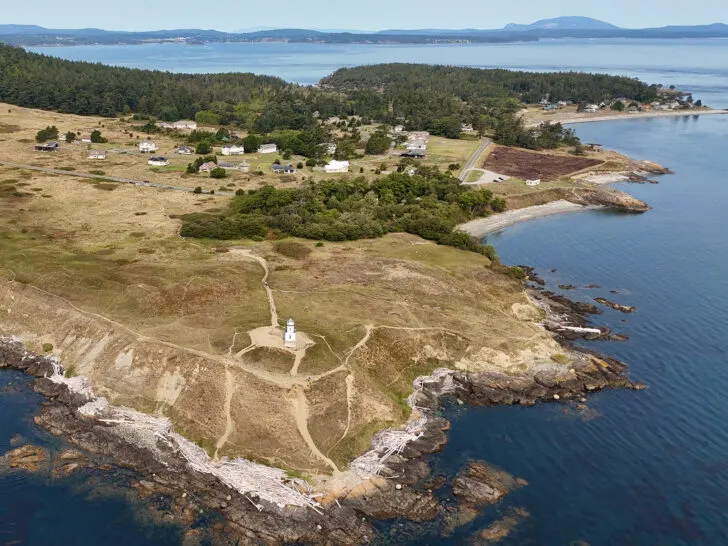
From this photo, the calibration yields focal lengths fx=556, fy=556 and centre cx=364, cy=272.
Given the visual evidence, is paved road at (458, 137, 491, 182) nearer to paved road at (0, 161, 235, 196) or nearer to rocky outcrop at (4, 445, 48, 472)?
paved road at (0, 161, 235, 196)

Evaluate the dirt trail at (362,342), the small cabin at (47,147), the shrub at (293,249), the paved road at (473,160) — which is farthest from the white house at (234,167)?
the dirt trail at (362,342)

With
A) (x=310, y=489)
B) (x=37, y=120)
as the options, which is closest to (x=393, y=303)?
(x=310, y=489)

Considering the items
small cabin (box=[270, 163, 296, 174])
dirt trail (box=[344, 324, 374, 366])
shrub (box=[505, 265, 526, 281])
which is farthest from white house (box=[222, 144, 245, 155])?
dirt trail (box=[344, 324, 374, 366])

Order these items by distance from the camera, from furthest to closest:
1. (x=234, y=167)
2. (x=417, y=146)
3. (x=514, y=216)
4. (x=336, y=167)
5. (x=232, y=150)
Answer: (x=417, y=146), (x=232, y=150), (x=336, y=167), (x=234, y=167), (x=514, y=216)

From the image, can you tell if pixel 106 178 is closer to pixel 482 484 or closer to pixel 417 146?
pixel 417 146

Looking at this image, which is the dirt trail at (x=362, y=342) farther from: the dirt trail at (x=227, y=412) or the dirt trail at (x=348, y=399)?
the dirt trail at (x=227, y=412)

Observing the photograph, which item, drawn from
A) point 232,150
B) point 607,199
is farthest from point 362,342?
point 232,150
